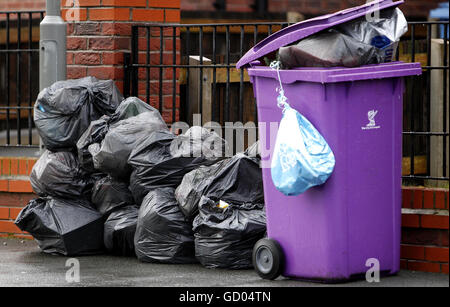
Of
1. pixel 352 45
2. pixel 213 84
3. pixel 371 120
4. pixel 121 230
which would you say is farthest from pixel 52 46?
pixel 371 120

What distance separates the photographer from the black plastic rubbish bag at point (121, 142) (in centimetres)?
732

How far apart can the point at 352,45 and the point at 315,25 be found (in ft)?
0.79

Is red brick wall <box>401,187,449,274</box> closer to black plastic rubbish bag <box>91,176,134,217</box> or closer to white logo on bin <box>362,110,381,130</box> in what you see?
white logo on bin <box>362,110,381,130</box>

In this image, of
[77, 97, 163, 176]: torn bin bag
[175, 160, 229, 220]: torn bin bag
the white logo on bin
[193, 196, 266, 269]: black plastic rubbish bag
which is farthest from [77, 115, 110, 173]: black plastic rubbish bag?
the white logo on bin

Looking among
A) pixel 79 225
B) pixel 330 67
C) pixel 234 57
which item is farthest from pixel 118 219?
pixel 330 67

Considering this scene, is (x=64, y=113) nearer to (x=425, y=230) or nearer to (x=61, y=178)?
(x=61, y=178)

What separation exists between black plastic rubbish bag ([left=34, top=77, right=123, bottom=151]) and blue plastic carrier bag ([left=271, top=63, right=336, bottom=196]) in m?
2.05

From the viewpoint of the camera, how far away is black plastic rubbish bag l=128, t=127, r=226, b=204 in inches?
285

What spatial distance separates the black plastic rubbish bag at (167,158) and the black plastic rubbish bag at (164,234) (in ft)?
0.67

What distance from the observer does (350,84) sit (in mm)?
6098

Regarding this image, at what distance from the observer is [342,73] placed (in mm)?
6047
